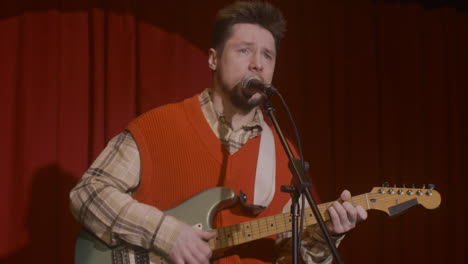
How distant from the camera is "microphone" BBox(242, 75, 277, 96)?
1.53 meters

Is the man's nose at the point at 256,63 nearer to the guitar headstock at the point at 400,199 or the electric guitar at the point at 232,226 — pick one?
the electric guitar at the point at 232,226

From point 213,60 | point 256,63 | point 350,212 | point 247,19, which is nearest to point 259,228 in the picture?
point 350,212

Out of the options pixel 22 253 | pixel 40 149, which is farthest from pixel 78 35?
pixel 22 253

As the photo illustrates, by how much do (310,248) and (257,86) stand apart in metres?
0.83

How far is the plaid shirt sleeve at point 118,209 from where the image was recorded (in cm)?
170

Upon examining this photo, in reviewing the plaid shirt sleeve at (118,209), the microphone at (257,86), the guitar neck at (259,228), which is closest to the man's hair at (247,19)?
the microphone at (257,86)

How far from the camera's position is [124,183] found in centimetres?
186

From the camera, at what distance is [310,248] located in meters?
2.03

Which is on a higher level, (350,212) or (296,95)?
(296,95)

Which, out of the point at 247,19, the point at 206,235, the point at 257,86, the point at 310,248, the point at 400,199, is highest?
the point at 247,19

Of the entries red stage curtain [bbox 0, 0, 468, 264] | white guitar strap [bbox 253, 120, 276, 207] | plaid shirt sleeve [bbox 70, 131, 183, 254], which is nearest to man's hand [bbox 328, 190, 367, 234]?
white guitar strap [bbox 253, 120, 276, 207]

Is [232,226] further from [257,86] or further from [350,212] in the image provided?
[257,86]

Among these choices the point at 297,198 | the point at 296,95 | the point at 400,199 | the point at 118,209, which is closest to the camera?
the point at 297,198

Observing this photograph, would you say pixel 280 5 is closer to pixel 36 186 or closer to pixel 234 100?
pixel 234 100
